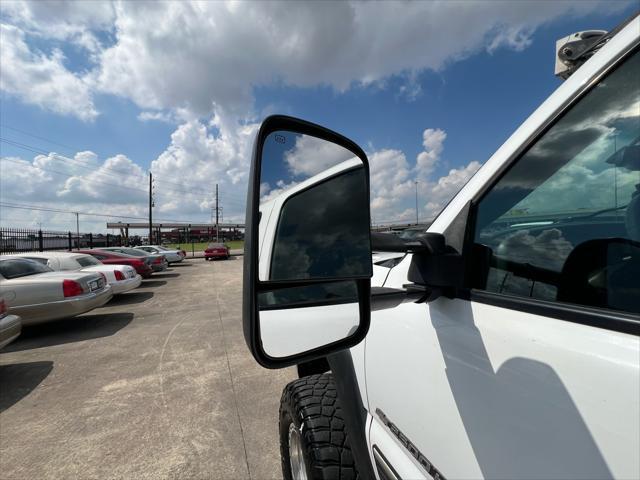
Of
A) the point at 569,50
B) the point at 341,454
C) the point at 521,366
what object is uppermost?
the point at 569,50

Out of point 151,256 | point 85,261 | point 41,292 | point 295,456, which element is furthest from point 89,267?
point 295,456

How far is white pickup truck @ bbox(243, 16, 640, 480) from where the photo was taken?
2.50ft

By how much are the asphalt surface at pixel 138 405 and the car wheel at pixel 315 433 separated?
66 centimetres

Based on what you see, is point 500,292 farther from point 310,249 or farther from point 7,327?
point 7,327

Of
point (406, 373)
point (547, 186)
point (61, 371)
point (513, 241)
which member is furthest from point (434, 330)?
point (61, 371)

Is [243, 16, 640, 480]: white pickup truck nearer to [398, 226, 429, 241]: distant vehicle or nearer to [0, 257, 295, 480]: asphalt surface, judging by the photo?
[398, 226, 429, 241]: distant vehicle

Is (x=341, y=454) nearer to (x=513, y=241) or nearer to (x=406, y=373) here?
(x=406, y=373)

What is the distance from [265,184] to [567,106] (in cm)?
85

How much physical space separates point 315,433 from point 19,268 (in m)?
Result: 8.00

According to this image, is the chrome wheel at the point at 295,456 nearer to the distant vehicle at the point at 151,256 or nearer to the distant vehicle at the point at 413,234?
the distant vehicle at the point at 413,234

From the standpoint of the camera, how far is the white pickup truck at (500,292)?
761mm

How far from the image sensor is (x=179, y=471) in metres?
2.64

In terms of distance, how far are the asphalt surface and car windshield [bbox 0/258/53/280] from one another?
124 cm

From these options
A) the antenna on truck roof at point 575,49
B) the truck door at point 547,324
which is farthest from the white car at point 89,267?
the antenna on truck roof at point 575,49
